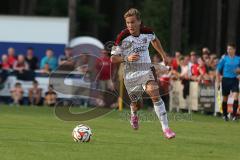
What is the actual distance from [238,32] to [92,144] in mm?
42968

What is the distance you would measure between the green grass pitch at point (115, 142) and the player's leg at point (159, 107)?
0.66 feet

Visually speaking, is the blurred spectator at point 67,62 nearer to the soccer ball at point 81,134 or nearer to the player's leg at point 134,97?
the player's leg at point 134,97

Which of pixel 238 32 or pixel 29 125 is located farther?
pixel 238 32

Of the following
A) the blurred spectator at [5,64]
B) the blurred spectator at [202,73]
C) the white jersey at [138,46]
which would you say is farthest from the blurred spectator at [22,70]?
the white jersey at [138,46]

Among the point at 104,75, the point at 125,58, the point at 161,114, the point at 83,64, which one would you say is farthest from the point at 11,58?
the point at 161,114

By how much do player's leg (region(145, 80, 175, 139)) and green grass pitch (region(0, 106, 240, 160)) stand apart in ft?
0.66

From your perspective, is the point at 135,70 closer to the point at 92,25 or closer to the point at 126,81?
the point at 126,81

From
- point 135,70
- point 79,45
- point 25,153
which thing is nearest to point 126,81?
point 135,70

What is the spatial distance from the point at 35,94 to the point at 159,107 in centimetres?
1655

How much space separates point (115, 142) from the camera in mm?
Result: 15180

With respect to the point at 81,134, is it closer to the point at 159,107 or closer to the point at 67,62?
the point at 159,107

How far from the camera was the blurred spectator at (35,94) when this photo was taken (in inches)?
1257

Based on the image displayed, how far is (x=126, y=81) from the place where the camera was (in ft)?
56.4

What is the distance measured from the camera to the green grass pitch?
42.3 ft
